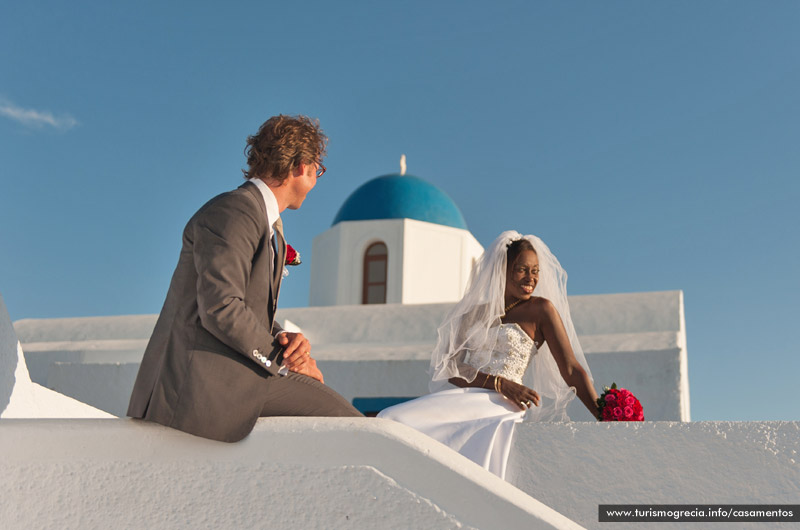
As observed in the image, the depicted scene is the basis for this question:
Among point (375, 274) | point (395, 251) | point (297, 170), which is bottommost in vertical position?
point (297, 170)

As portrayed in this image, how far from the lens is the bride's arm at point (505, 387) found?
3568 millimetres

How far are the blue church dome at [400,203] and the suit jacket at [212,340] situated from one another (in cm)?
1195

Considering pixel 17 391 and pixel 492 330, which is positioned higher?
pixel 492 330

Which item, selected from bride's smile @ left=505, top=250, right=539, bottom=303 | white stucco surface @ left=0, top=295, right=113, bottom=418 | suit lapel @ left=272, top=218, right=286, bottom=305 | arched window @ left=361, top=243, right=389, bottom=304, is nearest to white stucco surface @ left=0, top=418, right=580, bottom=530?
suit lapel @ left=272, top=218, right=286, bottom=305

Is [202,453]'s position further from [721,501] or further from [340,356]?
[340,356]

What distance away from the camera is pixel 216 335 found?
2076 millimetres

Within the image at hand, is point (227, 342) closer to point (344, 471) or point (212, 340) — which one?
point (212, 340)

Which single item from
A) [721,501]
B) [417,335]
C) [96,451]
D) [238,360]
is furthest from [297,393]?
[417,335]

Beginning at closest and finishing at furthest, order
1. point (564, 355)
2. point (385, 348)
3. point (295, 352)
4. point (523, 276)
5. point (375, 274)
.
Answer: point (295, 352)
point (564, 355)
point (523, 276)
point (385, 348)
point (375, 274)

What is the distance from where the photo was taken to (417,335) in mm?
10836

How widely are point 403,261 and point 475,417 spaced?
1024 cm

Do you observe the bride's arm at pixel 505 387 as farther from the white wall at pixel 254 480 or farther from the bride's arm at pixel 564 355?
the white wall at pixel 254 480

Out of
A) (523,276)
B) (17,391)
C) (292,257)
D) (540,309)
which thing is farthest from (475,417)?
(17,391)

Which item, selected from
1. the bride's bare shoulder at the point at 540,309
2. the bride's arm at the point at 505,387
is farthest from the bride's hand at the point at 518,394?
the bride's bare shoulder at the point at 540,309
